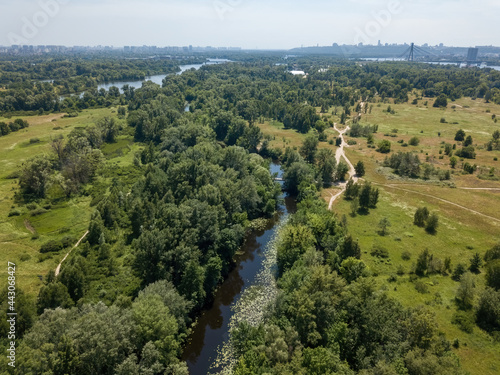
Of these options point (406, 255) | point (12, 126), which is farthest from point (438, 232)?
point (12, 126)

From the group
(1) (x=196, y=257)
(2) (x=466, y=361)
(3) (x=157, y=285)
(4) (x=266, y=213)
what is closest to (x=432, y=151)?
(4) (x=266, y=213)

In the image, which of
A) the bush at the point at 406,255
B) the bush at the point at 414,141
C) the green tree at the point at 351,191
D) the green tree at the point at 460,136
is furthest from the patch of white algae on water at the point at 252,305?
the green tree at the point at 460,136

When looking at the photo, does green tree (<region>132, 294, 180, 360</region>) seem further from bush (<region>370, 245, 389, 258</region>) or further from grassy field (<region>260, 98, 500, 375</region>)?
bush (<region>370, 245, 389, 258</region>)

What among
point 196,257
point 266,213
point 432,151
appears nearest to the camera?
point 196,257

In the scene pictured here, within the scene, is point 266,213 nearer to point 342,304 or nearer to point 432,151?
point 342,304

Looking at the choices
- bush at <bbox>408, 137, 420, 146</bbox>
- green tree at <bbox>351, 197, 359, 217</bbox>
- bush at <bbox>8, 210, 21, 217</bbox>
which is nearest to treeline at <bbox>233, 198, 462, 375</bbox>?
green tree at <bbox>351, 197, 359, 217</bbox>

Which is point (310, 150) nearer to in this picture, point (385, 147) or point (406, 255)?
point (385, 147)

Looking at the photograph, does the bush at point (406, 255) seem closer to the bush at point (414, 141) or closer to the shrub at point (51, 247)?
the shrub at point (51, 247)
